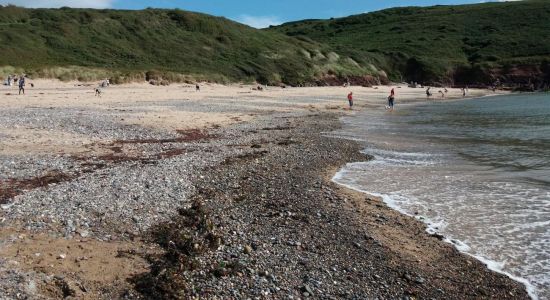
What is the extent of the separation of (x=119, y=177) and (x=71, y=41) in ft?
232

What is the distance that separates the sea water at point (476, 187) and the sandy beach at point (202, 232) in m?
0.70

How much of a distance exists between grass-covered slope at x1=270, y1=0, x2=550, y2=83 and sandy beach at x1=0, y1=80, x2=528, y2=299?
10283cm

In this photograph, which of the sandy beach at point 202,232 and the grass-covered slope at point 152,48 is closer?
the sandy beach at point 202,232

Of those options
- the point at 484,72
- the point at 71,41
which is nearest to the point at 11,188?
the point at 71,41

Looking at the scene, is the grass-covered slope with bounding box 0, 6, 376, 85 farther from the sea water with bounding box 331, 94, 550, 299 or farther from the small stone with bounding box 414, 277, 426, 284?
the small stone with bounding box 414, 277, 426, 284

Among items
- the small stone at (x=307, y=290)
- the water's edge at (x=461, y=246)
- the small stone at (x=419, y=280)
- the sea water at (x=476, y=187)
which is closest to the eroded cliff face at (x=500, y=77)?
Result: the sea water at (x=476, y=187)

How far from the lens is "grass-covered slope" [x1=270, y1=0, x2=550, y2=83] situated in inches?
4532

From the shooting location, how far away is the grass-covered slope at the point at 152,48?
212 ft

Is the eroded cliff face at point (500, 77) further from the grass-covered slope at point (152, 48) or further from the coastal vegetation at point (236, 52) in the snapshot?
the grass-covered slope at point (152, 48)

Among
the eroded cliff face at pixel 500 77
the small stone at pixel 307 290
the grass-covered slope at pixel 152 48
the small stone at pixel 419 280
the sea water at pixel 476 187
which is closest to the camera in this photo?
the small stone at pixel 307 290

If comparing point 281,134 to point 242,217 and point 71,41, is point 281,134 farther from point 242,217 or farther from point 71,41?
point 71,41

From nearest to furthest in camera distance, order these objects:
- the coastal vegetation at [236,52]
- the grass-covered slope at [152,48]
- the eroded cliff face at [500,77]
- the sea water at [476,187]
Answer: the sea water at [476,187], the grass-covered slope at [152,48], the coastal vegetation at [236,52], the eroded cliff face at [500,77]

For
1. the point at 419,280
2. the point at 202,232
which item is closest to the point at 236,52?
the point at 202,232

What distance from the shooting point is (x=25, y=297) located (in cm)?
608
